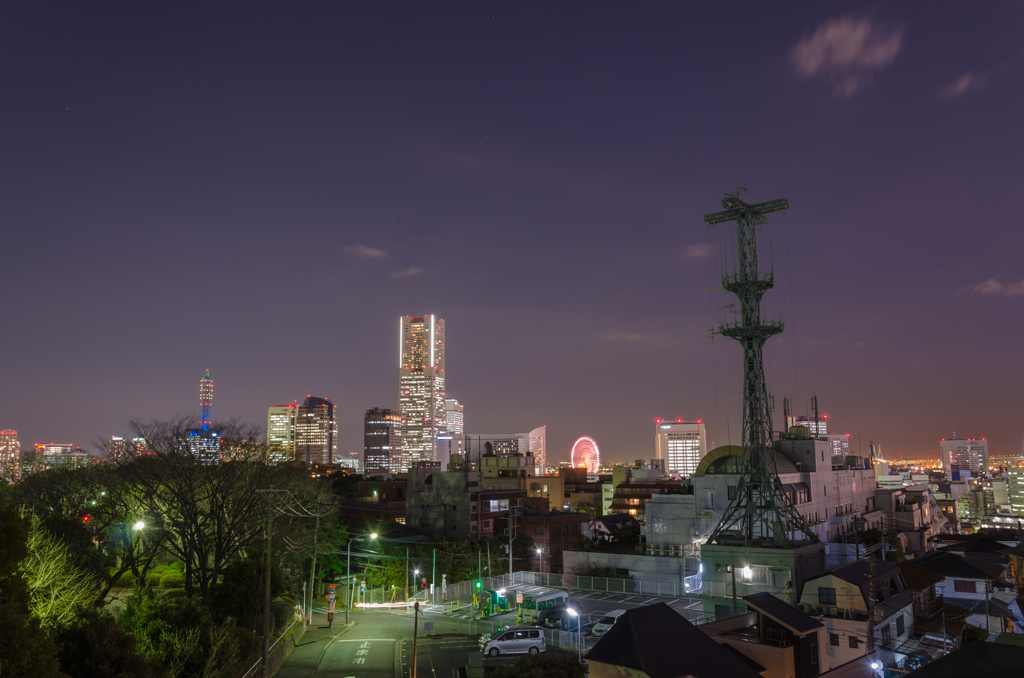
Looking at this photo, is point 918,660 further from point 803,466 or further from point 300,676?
point 803,466

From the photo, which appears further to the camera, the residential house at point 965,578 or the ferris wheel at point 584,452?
the ferris wheel at point 584,452

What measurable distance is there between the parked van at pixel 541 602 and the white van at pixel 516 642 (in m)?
6.97

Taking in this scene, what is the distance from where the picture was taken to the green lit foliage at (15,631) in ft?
44.5

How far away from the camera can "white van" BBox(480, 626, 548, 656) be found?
30.7 meters

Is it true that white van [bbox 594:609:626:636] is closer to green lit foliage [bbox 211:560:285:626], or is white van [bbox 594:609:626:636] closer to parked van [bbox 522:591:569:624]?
parked van [bbox 522:591:569:624]

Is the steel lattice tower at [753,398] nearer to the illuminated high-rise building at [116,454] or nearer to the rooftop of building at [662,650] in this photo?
the rooftop of building at [662,650]

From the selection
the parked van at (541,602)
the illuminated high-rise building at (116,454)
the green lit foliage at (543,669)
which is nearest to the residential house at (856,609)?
the parked van at (541,602)

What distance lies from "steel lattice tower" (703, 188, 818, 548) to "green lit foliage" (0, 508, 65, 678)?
38.7 metres

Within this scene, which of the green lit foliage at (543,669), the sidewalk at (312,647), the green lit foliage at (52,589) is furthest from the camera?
the sidewalk at (312,647)

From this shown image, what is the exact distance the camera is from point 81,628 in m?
18.3

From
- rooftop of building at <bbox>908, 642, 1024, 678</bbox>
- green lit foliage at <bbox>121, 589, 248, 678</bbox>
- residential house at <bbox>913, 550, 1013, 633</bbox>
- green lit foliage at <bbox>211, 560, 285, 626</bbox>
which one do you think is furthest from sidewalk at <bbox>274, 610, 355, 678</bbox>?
residential house at <bbox>913, 550, 1013, 633</bbox>

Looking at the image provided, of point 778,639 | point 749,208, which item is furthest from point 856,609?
point 749,208

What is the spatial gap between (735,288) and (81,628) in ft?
132

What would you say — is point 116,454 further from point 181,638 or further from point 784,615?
point 784,615
